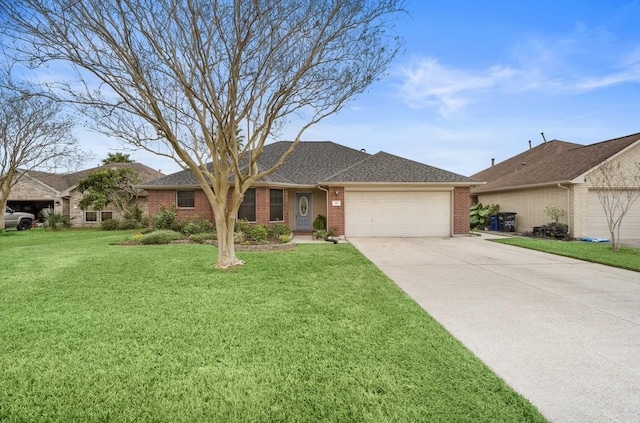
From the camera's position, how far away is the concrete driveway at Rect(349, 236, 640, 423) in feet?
8.96

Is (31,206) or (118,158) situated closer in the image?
(31,206)

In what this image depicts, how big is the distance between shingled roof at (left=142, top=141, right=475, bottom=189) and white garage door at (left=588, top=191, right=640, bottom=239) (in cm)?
507

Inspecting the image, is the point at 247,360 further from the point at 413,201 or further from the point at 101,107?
the point at 413,201

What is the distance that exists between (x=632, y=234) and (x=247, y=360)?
58.2 ft

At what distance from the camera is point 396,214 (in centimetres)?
1476

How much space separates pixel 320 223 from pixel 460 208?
258 inches

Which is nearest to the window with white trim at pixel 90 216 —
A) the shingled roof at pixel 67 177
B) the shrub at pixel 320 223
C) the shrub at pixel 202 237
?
the shingled roof at pixel 67 177

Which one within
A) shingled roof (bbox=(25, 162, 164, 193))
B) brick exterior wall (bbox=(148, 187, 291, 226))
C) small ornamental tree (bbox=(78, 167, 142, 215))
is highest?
shingled roof (bbox=(25, 162, 164, 193))

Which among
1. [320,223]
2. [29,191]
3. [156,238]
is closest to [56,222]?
[29,191]

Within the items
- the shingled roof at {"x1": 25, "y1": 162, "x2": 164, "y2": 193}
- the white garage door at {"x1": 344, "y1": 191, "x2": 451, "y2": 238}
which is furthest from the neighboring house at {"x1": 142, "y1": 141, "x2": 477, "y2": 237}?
the shingled roof at {"x1": 25, "y1": 162, "x2": 164, "y2": 193}

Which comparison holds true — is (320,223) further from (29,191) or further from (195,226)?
(29,191)

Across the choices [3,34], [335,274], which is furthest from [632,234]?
[3,34]

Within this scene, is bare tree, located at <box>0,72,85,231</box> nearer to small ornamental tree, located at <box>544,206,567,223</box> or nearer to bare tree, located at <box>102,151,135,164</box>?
bare tree, located at <box>102,151,135,164</box>

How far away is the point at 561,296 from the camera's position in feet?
18.2
